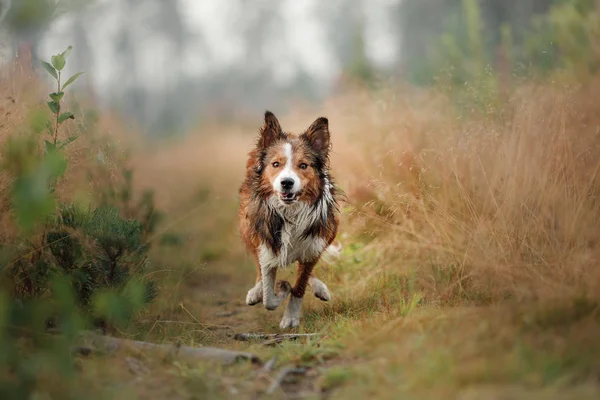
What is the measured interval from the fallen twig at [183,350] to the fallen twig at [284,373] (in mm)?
237

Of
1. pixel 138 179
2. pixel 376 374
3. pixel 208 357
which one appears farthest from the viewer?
pixel 138 179

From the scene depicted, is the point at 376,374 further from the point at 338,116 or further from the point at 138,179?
the point at 138,179

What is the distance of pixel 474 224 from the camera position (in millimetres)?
4488

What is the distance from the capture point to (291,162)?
16.1 feet

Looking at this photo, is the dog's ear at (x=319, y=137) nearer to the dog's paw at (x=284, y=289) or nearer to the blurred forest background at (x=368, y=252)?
the blurred forest background at (x=368, y=252)

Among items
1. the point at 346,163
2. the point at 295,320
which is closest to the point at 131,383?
the point at 295,320

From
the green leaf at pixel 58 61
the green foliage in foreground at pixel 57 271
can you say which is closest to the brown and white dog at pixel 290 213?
the green foliage in foreground at pixel 57 271

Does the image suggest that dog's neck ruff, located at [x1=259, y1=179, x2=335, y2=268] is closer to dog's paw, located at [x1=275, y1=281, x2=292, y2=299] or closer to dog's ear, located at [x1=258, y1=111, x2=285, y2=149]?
dog's paw, located at [x1=275, y1=281, x2=292, y2=299]

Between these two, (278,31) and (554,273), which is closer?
(554,273)

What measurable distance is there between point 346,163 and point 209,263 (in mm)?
2054

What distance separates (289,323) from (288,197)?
1045 mm

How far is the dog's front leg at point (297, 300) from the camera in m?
4.91


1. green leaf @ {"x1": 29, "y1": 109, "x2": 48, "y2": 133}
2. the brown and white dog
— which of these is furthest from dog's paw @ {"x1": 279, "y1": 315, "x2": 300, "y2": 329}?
green leaf @ {"x1": 29, "y1": 109, "x2": 48, "y2": 133}

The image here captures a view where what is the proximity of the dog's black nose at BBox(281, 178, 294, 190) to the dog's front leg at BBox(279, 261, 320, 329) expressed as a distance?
80cm
